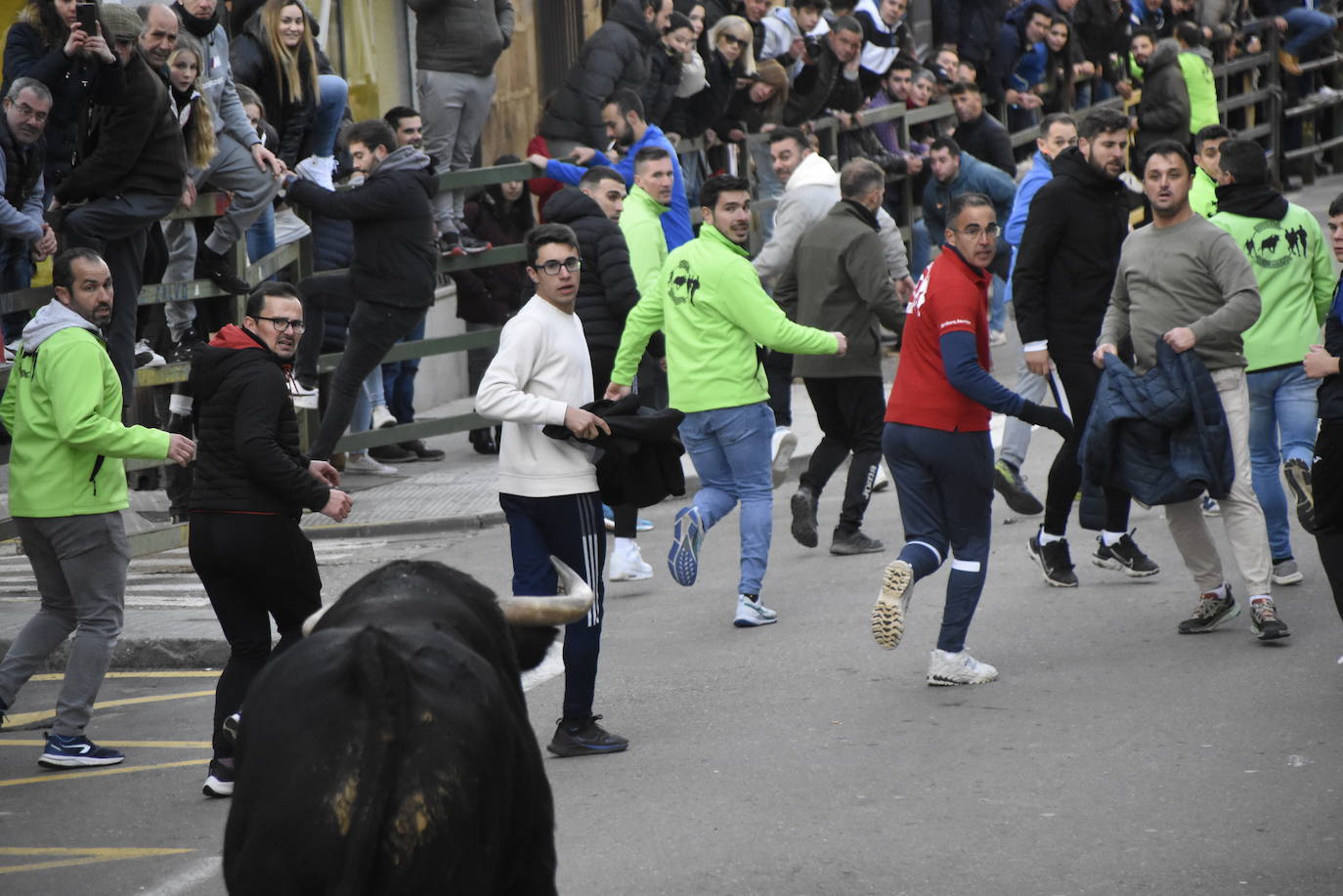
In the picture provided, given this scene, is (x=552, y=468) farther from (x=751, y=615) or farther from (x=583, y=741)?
(x=751, y=615)

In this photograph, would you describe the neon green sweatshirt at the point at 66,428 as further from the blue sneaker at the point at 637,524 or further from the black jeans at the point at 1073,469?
the black jeans at the point at 1073,469

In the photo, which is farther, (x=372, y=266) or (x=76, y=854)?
(x=372, y=266)

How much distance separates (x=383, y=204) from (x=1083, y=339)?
182 inches

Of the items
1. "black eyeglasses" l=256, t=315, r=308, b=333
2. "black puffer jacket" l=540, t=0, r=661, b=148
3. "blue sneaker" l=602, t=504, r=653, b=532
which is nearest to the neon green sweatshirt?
"black eyeglasses" l=256, t=315, r=308, b=333

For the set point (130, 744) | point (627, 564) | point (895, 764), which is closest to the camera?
point (895, 764)

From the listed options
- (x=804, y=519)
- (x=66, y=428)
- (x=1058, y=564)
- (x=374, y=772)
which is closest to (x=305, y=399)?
(x=804, y=519)

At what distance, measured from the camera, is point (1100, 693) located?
7785 millimetres

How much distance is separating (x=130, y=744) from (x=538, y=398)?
7.97 feet

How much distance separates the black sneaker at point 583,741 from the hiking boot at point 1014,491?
3924 millimetres

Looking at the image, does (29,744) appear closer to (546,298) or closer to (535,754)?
(546,298)

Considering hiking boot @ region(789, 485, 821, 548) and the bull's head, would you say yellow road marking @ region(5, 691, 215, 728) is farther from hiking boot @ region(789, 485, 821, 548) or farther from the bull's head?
the bull's head

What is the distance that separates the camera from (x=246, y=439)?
711cm

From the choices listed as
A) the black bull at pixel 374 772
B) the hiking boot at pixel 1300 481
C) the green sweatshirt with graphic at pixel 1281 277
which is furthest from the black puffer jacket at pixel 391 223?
the black bull at pixel 374 772

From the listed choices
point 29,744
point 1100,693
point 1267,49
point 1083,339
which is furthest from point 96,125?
point 1267,49
